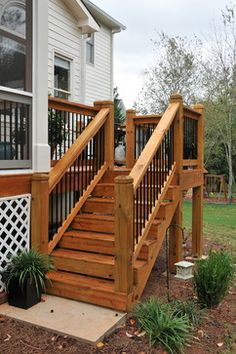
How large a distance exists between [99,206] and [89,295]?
1525 mm

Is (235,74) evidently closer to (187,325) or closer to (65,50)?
(65,50)

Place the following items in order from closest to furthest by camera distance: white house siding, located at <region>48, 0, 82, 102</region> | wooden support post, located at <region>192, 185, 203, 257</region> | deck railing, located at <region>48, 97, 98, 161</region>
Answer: deck railing, located at <region>48, 97, 98, 161</region>
wooden support post, located at <region>192, 185, 203, 257</region>
white house siding, located at <region>48, 0, 82, 102</region>

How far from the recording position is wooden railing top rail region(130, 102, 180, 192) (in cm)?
397

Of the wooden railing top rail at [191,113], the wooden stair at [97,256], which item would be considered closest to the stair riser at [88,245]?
the wooden stair at [97,256]

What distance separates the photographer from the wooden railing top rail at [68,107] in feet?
15.4

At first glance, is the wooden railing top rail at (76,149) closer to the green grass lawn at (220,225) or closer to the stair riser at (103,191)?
the stair riser at (103,191)

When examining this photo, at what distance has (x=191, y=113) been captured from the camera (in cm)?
602

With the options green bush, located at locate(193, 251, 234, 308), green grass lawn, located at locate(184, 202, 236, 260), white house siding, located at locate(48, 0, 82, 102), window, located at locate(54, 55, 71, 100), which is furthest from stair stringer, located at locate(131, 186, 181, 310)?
window, located at locate(54, 55, 71, 100)

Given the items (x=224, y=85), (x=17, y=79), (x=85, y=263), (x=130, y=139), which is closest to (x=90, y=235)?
(x=85, y=263)

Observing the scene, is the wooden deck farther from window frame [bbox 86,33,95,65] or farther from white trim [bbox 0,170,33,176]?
window frame [bbox 86,33,95,65]

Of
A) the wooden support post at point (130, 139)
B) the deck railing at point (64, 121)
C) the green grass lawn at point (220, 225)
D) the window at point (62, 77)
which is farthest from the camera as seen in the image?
the window at point (62, 77)

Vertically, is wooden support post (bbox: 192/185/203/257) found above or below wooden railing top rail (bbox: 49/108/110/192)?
below

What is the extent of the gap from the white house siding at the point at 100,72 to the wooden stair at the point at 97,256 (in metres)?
6.20

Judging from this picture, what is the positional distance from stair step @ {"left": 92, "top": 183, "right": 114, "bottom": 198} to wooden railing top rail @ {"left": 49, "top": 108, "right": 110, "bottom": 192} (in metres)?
0.77
